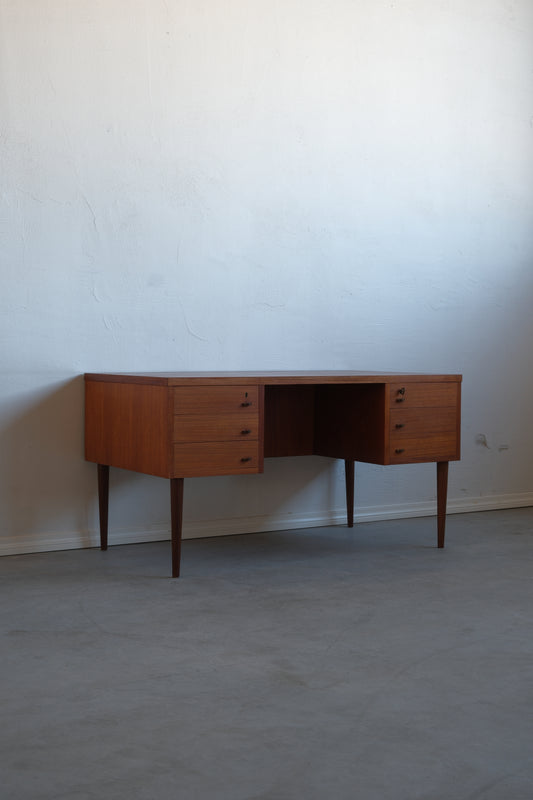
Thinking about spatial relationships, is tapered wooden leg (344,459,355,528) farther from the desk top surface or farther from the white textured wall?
the desk top surface

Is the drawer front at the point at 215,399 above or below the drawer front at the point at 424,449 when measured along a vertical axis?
above

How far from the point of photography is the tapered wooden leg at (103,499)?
10.4 feet

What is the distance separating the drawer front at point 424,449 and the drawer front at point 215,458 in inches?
22.1

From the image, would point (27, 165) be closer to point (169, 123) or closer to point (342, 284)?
point (169, 123)

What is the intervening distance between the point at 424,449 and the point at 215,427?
0.83 m

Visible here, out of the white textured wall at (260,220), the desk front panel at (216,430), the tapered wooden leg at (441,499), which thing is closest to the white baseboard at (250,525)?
the white textured wall at (260,220)

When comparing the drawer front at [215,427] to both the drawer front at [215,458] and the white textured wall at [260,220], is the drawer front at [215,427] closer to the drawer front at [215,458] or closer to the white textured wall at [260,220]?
the drawer front at [215,458]

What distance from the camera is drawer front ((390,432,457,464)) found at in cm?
318

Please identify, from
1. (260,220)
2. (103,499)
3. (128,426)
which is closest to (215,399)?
(128,426)

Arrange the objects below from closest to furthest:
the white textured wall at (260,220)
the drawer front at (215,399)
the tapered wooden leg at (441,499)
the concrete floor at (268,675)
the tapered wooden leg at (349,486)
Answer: the concrete floor at (268,675), the drawer front at (215,399), the white textured wall at (260,220), the tapered wooden leg at (441,499), the tapered wooden leg at (349,486)

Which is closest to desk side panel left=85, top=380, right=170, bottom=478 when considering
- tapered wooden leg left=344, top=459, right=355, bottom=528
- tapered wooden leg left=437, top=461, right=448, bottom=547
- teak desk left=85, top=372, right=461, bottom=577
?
teak desk left=85, top=372, right=461, bottom=577

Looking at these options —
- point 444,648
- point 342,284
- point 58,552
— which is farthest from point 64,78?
point 444,648

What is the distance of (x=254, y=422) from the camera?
2.87 m

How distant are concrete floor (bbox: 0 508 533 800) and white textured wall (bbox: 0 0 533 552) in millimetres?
592
